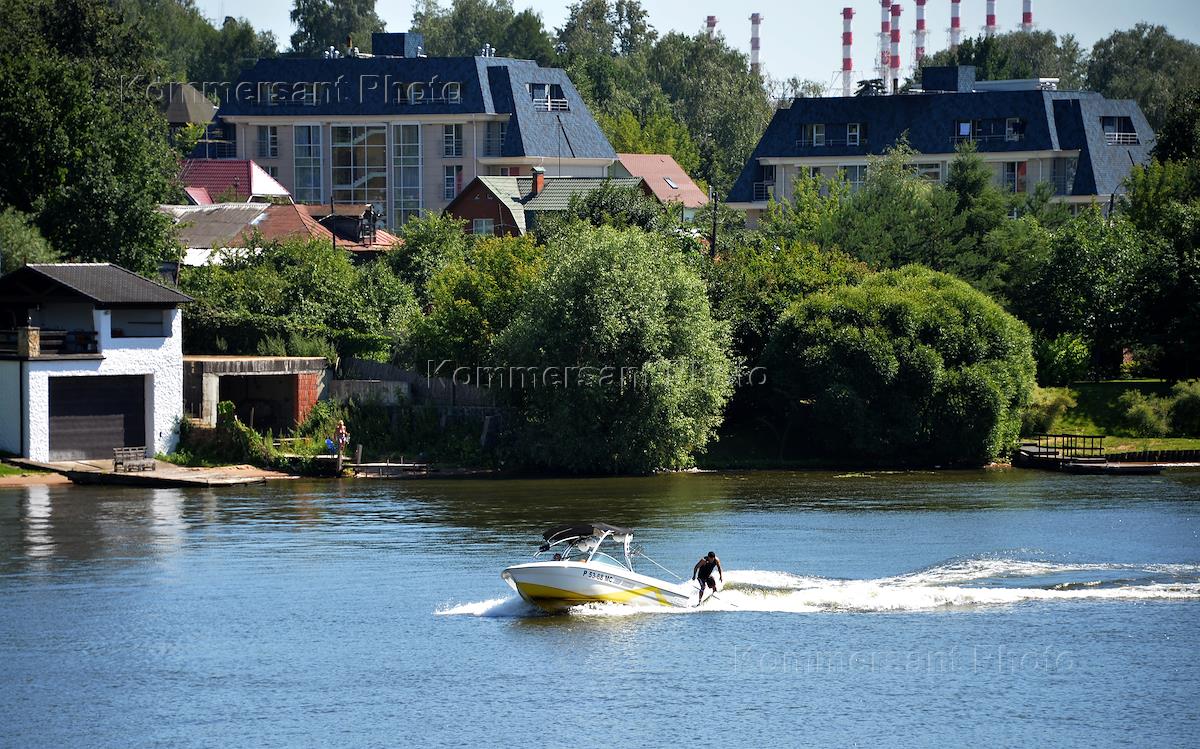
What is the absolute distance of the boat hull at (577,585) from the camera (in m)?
40.2

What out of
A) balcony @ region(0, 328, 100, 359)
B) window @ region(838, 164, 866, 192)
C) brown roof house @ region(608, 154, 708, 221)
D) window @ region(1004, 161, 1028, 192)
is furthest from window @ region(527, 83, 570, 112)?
balcony @ region(0, 328, 100, 359)

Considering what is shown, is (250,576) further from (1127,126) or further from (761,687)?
(1127,126)

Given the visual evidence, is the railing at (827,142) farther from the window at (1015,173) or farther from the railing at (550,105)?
the railing at (550,105)

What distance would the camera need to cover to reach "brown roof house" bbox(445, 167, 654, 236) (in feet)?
320

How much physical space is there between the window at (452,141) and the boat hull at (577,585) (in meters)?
82.7

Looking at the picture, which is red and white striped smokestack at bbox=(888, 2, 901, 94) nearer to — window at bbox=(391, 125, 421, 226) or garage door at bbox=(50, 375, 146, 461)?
window at bbox=(391, 125, 421, 226)

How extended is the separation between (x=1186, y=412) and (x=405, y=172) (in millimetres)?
67143

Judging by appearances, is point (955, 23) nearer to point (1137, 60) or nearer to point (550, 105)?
point (1137, 60)

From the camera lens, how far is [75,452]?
204ft

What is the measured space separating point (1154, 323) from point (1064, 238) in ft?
19.6

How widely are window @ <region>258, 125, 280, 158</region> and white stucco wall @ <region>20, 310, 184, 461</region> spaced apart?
62.7 m

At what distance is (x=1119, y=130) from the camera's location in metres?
116

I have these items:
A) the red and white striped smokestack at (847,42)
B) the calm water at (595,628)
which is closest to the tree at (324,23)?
the red and white striped smokestack at (847,42)

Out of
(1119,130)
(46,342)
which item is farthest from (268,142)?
(46,342)
